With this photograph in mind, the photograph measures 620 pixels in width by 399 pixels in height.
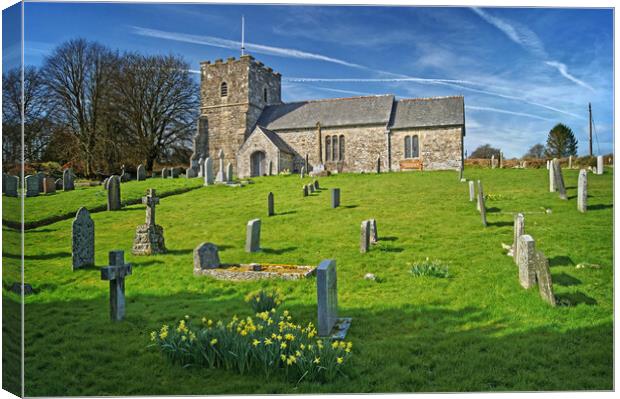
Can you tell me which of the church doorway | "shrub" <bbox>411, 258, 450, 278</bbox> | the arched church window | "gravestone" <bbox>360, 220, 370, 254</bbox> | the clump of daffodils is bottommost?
the clump of daffodils

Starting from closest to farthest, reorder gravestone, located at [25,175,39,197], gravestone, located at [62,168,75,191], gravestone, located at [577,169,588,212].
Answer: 1. gravestone, located at [25,175,39,197]
2. gravestone, located at [577,169,588,212]
3. gravestone, located at [62,168,75,191]

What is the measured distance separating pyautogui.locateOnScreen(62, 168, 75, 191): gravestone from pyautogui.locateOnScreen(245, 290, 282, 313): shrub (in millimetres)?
3663

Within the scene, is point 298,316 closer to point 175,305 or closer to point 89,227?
point 175,305

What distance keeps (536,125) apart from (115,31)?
18.8 feet

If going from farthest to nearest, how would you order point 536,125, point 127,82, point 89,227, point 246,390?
1. point 127,82
2. point 89,227
3. point 536,125
4. point 246,390

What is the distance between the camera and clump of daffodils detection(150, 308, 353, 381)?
4.00 m

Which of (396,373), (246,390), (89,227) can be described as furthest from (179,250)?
(396,373)

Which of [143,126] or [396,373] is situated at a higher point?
[143,126]

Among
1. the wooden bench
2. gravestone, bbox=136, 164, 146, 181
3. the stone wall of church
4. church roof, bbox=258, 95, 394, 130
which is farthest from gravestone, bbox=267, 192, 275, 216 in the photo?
church roof, bbox=258, 95, 394, 130

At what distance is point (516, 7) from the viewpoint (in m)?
5.42

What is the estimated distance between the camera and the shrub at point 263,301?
5.01 m

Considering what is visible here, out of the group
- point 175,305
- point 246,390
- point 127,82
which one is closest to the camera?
point 246,390

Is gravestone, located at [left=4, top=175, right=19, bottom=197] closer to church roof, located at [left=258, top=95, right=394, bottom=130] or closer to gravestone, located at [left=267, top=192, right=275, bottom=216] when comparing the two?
gravestone, located at [left=267, top=192, right=275, bottom=216]

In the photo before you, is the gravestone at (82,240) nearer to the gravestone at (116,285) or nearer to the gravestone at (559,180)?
the gravestone at (116,285)
